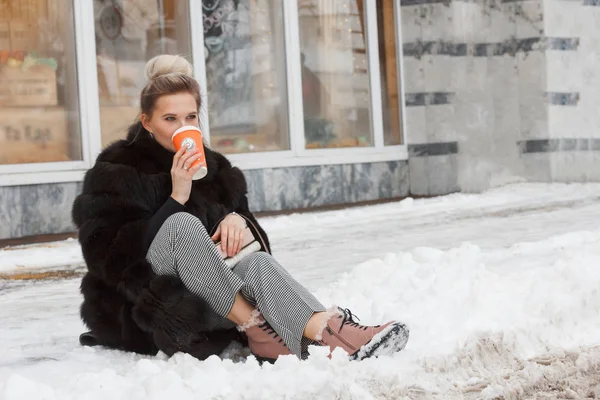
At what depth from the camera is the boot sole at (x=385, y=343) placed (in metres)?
3.28

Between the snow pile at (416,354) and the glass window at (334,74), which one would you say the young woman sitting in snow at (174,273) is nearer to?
the snow pile at (416,354)

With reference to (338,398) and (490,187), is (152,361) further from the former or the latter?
(490,187)

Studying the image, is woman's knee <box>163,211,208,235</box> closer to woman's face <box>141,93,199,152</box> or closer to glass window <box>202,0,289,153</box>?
woman's face <box>141,93,199,152</box>

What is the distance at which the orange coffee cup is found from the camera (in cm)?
336

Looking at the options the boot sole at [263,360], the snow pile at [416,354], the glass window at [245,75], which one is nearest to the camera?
the snow pile at [416,354]

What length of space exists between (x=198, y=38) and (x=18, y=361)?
235 inches

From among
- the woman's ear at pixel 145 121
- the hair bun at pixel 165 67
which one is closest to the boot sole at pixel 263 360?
the woman's ear at pixel 145 121

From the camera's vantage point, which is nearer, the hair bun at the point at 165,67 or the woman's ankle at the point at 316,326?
the woman's ankle at the point at 316,326

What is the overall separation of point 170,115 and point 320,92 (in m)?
6.96

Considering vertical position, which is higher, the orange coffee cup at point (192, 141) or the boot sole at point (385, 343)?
the orange coffee cup at point (192, 141)

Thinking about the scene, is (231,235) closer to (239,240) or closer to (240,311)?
(239,240)

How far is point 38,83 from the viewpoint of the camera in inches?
332

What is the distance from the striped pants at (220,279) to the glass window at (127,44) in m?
5.37

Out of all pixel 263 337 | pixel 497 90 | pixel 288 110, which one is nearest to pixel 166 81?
pixel 263 337
